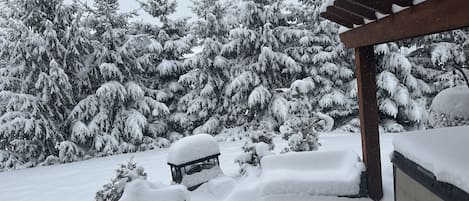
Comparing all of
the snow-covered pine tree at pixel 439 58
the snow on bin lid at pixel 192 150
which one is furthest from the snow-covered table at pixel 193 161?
the snow-covered pine tree at pixel 439 58

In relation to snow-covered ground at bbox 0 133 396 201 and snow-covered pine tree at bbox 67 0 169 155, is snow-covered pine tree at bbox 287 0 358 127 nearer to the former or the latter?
snow-covered ground at bbox 0 133 396 201

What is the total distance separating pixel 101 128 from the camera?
388 inches

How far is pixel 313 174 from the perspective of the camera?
4.27 m

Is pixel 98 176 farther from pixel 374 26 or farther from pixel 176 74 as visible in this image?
pixel 374 26

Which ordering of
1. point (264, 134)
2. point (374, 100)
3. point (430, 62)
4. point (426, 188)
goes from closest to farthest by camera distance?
point (426, 188)
point (374, 100)
point (264, 134)
point (430, 62)

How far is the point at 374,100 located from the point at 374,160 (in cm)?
72

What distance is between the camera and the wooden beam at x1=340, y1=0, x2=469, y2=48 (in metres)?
1.67

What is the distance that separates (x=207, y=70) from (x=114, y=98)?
9.57ft

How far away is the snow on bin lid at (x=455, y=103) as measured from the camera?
4539mm

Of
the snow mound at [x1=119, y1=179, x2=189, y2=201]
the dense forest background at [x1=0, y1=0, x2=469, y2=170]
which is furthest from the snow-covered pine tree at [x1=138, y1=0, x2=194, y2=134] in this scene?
the snow mound at [x1=119, y1=179, x2=189, y2=201]

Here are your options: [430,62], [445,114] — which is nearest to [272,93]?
[430,62]

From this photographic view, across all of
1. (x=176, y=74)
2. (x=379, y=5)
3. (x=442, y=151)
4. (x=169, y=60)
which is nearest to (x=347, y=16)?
(x=379, y=5)

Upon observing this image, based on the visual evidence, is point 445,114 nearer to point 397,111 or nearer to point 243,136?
point 397,111

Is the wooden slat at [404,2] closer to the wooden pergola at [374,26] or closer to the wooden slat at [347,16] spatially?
the wooden pergola at [374,26]
